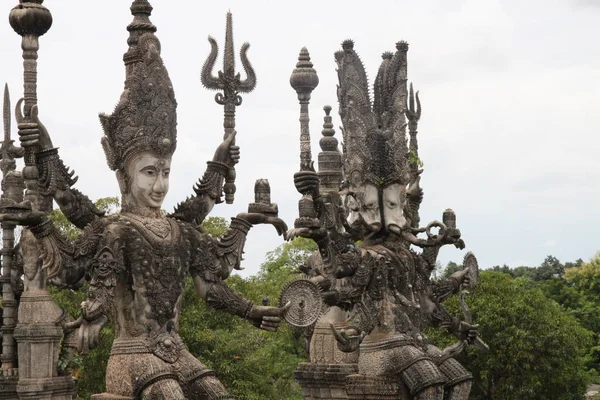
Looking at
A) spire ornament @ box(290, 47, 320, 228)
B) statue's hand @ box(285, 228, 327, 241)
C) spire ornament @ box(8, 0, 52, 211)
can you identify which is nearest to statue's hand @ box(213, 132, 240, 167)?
statue's hand @ box(285, 228, 327, 241)

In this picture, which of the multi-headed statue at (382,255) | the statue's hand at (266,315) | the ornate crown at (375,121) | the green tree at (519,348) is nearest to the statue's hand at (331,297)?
the multi-headed statue at (382,255)

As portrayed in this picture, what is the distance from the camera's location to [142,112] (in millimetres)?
13312

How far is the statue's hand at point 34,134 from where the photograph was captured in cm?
1270

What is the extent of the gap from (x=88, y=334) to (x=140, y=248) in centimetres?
100

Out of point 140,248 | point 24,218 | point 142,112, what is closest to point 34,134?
point 24,218

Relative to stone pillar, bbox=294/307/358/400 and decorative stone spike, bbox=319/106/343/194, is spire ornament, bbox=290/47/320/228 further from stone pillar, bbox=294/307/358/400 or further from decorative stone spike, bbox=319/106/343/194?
stone pillar, bbox=294/307/358/400

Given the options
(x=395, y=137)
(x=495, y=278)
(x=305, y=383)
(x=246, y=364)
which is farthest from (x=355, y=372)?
(x=495, y=278)

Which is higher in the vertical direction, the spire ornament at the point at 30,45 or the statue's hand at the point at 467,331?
the spire ornament at the point at 30,45

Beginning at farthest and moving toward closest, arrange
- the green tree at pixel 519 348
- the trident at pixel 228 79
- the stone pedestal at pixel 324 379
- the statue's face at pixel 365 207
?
the green tree at pixel 519 348, the trident at pixel 228 79, the stone pedestal at pixel 324 379, the statue's face at pixel 365 207

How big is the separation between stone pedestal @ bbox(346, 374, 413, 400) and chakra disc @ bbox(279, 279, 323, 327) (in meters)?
1.32

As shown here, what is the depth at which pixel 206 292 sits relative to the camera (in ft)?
44.9

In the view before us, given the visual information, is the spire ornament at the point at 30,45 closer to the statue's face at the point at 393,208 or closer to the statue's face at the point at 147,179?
the statue's face at the point at 147,179

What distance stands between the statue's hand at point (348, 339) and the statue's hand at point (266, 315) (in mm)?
1265

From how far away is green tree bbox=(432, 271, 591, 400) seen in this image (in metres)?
34.0
